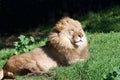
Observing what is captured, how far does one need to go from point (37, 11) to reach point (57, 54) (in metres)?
10.3

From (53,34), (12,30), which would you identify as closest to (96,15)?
(12,30)

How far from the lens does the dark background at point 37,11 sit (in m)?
17.1

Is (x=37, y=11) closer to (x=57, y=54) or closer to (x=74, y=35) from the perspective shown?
(x=57, y=54)

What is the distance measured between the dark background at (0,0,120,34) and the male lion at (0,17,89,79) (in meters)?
8.62

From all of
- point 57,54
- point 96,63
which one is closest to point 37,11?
point 57,54

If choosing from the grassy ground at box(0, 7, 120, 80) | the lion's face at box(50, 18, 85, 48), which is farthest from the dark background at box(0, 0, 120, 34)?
the lion's face at box(50, 18, 85, 48)

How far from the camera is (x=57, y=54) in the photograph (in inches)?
318

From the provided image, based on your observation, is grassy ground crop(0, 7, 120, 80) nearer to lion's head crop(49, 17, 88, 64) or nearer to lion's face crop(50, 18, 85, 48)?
lion's head crop(49, 17, 88, 64)

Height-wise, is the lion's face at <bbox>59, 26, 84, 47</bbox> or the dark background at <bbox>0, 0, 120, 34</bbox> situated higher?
the dark background at <bbox>0, 0, 120, 34</bbox>

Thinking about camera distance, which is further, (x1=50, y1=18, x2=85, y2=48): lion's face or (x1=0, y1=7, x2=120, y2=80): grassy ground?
(x1=50, y1=18, x2=85, y2=48): lion's face

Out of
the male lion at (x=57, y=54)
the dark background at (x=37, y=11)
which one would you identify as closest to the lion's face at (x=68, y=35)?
the male lion at (x=57, y=54)

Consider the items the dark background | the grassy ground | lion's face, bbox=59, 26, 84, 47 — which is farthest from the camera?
the dark background

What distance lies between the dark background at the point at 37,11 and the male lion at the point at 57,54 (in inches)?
340

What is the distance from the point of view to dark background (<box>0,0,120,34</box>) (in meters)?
17.1
